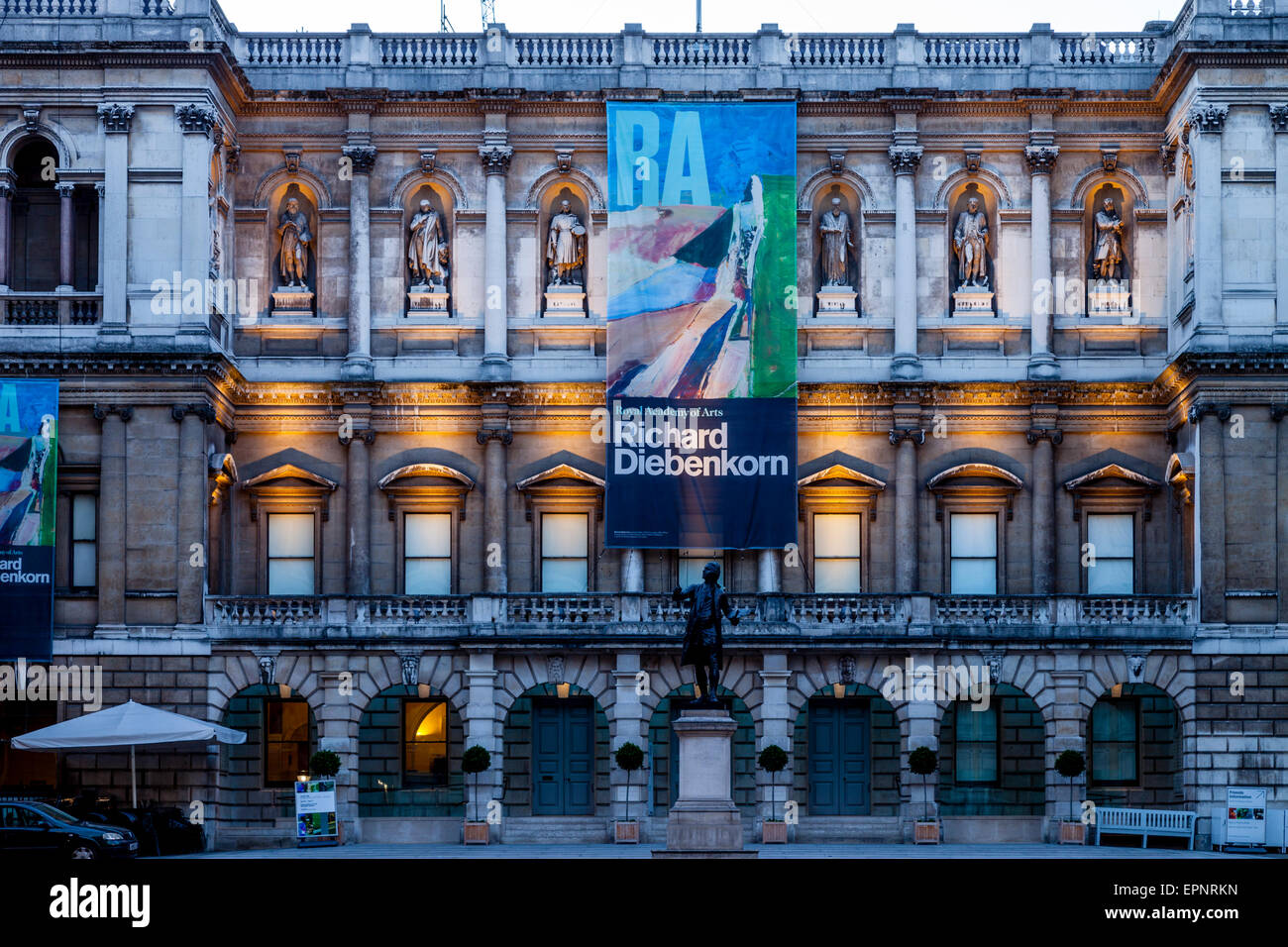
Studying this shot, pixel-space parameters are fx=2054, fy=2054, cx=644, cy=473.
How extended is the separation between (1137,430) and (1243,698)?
6779 millimetres

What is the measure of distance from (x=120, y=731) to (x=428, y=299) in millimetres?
12683

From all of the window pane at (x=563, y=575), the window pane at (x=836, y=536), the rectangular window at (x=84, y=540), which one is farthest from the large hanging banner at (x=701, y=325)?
the rectangular window at (x=84, y=540)

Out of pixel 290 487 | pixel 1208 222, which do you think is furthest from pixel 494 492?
pixel 1208 222

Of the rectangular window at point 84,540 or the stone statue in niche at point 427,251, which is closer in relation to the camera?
the rectangular window at point 84,540

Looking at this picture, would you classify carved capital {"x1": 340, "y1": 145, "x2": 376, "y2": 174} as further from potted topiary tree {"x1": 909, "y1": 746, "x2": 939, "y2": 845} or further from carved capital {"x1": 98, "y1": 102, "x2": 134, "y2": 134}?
potted topiary tree {"x1": 909, "y1": 746, "x2": 939, "y2": 845}

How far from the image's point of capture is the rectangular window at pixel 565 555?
47.3 meters

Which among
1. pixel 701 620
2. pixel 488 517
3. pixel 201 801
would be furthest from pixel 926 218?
pixel 201 801

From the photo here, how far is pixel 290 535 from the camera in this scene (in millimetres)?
47406

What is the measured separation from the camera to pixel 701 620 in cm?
3466

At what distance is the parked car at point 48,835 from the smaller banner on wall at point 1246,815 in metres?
22.1

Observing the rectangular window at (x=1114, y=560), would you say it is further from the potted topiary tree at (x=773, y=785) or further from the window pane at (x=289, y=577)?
the window pane at (x=289, y=577)

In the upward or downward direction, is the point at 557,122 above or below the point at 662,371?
above

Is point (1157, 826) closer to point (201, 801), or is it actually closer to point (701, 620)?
point (701, 620)

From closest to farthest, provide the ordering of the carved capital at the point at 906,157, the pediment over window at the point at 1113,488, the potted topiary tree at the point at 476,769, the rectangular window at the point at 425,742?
the potted topiary tree at the point at 476,769, the rectangular window at the point at 425,742, the pediment over window at the point at 1113,488, the carved capital at the point at 906,157
